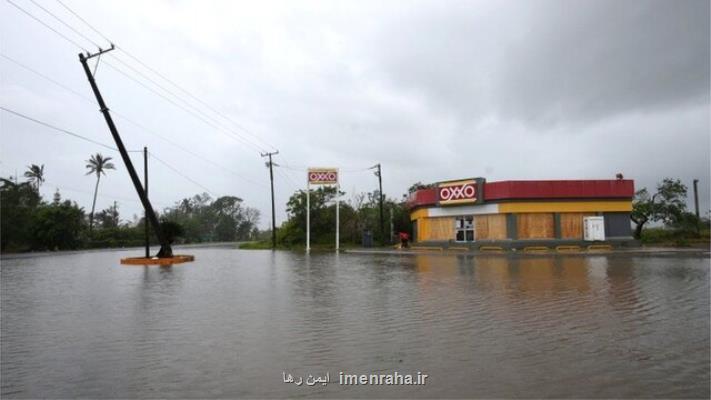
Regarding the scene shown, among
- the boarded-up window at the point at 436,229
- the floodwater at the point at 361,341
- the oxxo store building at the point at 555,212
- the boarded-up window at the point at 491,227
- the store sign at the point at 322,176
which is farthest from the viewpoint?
the store sign at the point at 322,176

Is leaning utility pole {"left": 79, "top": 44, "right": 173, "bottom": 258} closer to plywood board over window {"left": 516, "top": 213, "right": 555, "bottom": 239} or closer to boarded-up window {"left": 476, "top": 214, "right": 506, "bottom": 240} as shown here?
boarded-up window {"left": 476, "top": 214, "right": 506, "bottom": 240}

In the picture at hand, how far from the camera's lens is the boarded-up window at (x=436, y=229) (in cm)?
3838

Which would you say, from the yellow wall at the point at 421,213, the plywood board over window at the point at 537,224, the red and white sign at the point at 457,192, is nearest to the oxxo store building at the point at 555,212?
the plywood board over window at the point at 537,224

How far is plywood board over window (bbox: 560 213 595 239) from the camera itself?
34844 millimetres

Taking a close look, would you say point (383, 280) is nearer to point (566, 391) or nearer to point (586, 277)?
point (586, 277)

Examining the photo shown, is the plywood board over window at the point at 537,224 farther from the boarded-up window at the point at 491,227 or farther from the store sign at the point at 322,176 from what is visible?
the store sign at the point at 322,176

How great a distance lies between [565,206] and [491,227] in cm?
541

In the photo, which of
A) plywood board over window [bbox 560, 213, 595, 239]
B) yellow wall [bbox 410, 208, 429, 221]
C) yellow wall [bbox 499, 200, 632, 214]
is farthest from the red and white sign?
plywood board over window [bbox 560, 213, 595, 239]

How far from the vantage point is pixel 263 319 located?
27.0 ft

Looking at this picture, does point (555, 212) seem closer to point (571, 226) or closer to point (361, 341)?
point (571, 226)

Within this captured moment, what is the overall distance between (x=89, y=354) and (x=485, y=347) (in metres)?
4.98

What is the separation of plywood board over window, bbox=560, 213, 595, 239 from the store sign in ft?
63.7

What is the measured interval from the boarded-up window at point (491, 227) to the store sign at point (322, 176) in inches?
544

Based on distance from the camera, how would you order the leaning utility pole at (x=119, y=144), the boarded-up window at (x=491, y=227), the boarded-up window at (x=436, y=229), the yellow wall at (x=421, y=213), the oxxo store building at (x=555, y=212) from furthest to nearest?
the yellow wall at (x=421, y=213), the boarded-up window at (x=436, y=229), the boarded-up window at (x=491, y=227), the oxxo store building at (x=555, y=212), the leaning utility pole at (x=119, y=144)
